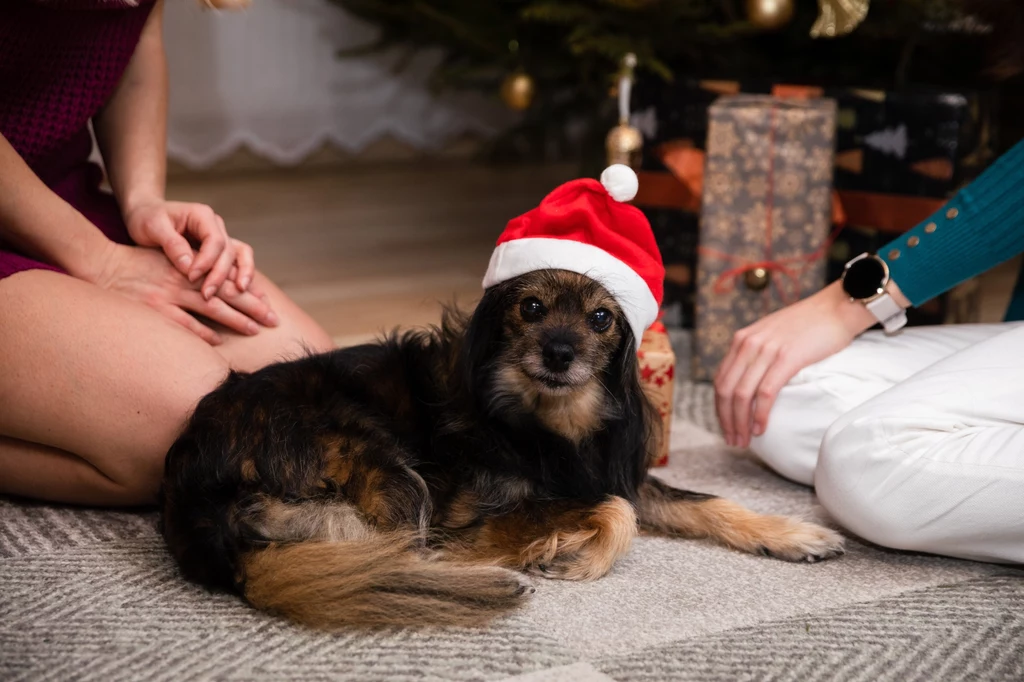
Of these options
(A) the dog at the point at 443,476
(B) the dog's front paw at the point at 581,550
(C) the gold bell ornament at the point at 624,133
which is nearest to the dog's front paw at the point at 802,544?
(A) the dog at the point at 443,476

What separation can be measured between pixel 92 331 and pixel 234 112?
2.96 meters

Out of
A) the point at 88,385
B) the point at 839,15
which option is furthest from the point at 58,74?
the point at 839,15

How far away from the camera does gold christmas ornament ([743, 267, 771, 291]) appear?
2568mm

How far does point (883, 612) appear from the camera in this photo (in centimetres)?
146

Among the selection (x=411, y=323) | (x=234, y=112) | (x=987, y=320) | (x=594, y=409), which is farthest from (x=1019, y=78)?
(x=234, y=112)

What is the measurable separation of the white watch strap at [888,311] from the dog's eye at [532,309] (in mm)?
697

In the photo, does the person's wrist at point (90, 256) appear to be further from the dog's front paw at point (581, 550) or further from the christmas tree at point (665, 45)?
the christmas tree at point (665, 45)

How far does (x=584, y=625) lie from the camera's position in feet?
4.62

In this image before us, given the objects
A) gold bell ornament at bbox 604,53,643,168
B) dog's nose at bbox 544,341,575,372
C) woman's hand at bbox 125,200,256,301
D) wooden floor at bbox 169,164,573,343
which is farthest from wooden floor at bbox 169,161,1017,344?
dog's nose at bbox 544,341,575,372

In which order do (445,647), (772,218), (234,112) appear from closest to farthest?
(445,647)
(772,218)
(234,112)

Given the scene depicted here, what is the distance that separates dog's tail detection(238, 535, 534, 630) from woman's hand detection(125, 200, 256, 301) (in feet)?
2.03

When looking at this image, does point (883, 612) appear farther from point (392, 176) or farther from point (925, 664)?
point (392, 176)

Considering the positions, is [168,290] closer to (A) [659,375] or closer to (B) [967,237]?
(A) [659,375]

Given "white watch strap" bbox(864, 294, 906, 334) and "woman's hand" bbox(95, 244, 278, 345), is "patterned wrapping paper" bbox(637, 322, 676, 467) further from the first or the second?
"woman's hand" bbox(95, 244, 278, 345)
